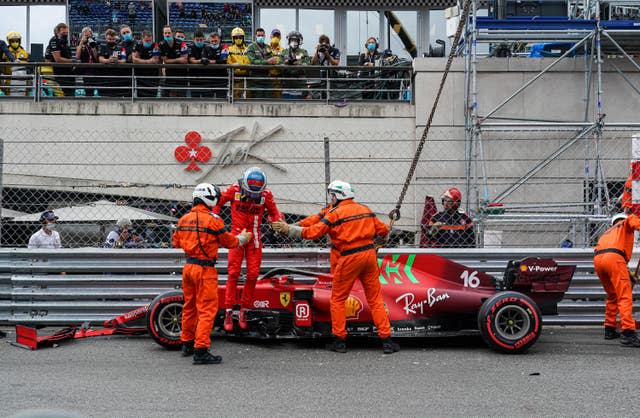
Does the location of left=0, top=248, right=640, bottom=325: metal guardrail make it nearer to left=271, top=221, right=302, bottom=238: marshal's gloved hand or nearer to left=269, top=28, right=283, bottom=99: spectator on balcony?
left=271, top=221, right=302, bottom=238: marshal's gloved hand

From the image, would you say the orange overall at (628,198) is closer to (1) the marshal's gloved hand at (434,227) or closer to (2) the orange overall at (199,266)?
(1) the marshal's gloved hand at (434,227)

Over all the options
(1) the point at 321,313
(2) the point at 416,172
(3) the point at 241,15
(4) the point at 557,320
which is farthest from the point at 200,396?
(3) the point at 241,15

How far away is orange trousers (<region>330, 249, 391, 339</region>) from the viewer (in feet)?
27.6

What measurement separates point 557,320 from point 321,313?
2.76 meters

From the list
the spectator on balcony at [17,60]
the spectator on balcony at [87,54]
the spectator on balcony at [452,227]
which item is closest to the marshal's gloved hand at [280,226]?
the spectator on balcony at [452,227]

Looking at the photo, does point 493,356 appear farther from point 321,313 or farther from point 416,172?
point 416,172

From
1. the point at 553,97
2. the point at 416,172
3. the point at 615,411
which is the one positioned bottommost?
the point at 615,411

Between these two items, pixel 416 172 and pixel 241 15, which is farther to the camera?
pixel 241 15

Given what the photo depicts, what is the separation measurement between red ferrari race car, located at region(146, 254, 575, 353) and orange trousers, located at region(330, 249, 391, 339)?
0.58ft

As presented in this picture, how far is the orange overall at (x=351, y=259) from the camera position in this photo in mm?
8422

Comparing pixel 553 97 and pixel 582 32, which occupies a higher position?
pixel 582 32

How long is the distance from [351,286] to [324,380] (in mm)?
1497

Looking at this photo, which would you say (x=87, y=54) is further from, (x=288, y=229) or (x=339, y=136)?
(x=288, y=229)

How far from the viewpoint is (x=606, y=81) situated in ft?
48.4
